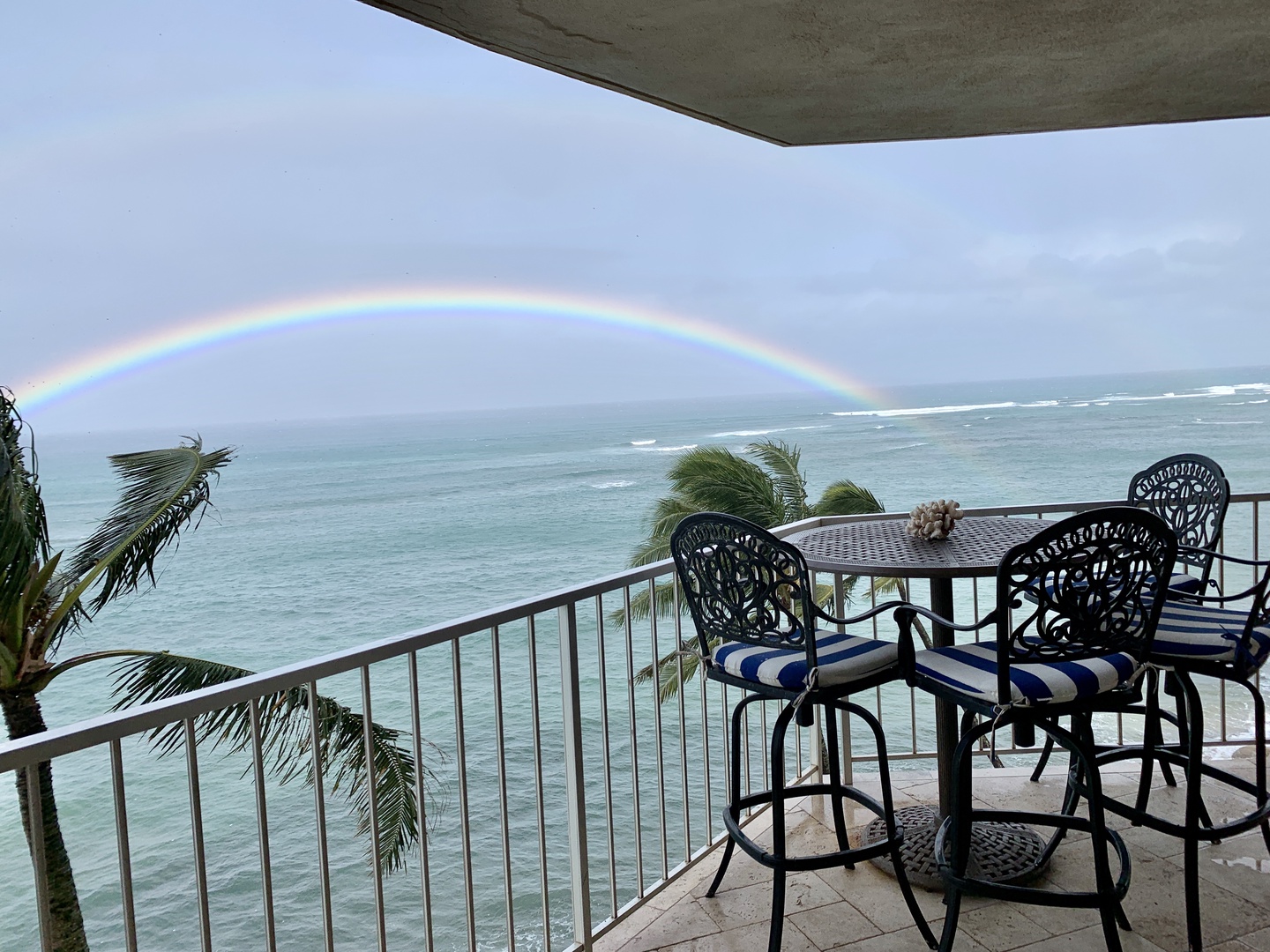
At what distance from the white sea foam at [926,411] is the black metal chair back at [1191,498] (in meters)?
49.0

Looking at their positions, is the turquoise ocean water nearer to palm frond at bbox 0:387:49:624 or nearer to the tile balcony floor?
palm frond at bbox 0:387:49:624

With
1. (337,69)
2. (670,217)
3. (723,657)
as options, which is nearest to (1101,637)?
(723,657)

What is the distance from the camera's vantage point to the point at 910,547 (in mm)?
2699

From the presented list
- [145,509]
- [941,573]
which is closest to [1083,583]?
[941,573]

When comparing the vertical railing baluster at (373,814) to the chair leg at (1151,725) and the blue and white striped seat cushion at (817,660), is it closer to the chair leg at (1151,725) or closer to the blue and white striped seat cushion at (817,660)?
the blue and white striped seat cushion at (817,660)

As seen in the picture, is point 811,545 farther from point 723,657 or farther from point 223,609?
point 223,609

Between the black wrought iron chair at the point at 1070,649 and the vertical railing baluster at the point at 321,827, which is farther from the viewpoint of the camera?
the black wrought iron chair at the point at 1070,649

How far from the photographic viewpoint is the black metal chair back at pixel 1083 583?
1.99m

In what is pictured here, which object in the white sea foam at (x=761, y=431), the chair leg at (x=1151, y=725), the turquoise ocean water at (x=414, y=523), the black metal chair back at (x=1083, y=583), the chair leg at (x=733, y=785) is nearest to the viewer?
the black metal chair back at (x=1083, y=583)

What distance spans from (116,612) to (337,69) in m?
22.4

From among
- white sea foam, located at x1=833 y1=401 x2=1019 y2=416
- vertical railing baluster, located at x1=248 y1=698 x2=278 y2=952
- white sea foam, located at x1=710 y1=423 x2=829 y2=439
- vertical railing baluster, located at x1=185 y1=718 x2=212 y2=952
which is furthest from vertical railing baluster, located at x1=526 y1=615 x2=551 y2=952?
white sea foam, located at x1=833 y1=401 x2=1019 y2=416

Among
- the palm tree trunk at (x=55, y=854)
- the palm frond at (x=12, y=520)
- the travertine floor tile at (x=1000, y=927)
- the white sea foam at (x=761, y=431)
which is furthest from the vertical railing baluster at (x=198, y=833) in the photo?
the white sea foam at (x=761, y=431)

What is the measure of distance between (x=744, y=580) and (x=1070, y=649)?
0.76m

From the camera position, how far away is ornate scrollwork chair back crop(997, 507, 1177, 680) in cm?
199
